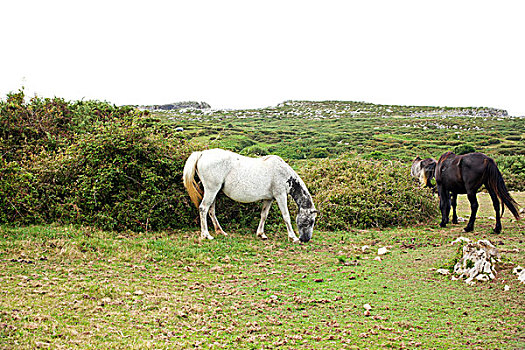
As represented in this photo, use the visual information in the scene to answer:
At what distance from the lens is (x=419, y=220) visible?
1243 centimetres

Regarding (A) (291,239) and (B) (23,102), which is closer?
(A) (291,239)

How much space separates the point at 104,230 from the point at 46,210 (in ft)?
5.08

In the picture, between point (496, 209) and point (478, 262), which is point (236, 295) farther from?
point (496, 209)

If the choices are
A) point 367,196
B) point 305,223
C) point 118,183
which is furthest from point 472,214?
point 118,183

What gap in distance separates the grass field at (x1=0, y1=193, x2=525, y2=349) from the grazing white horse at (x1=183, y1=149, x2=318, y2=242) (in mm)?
712

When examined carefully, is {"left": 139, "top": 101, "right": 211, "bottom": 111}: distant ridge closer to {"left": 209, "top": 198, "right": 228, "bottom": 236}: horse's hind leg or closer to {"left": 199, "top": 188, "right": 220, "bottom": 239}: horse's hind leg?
{"left": 209, "top": 198, "right": 228, "bottom": 236}: horse's hind leg

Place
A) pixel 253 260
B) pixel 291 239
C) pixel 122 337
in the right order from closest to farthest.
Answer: pixel 122 337, pixel 253 260, pixel 291 239

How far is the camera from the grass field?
4414 mm

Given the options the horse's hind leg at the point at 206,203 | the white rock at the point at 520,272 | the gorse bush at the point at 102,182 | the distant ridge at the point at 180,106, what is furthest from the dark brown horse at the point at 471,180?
the distant ridge at the point at 180,106

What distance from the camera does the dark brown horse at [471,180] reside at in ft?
32.5

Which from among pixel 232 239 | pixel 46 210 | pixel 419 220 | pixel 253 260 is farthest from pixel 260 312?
pixel 419 220

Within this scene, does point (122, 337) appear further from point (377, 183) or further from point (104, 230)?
point (377, 183)

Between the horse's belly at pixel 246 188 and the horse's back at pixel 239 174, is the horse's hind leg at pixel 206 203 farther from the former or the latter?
the horse's belly at pixel 246 188

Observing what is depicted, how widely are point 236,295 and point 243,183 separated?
3862 millimetres
